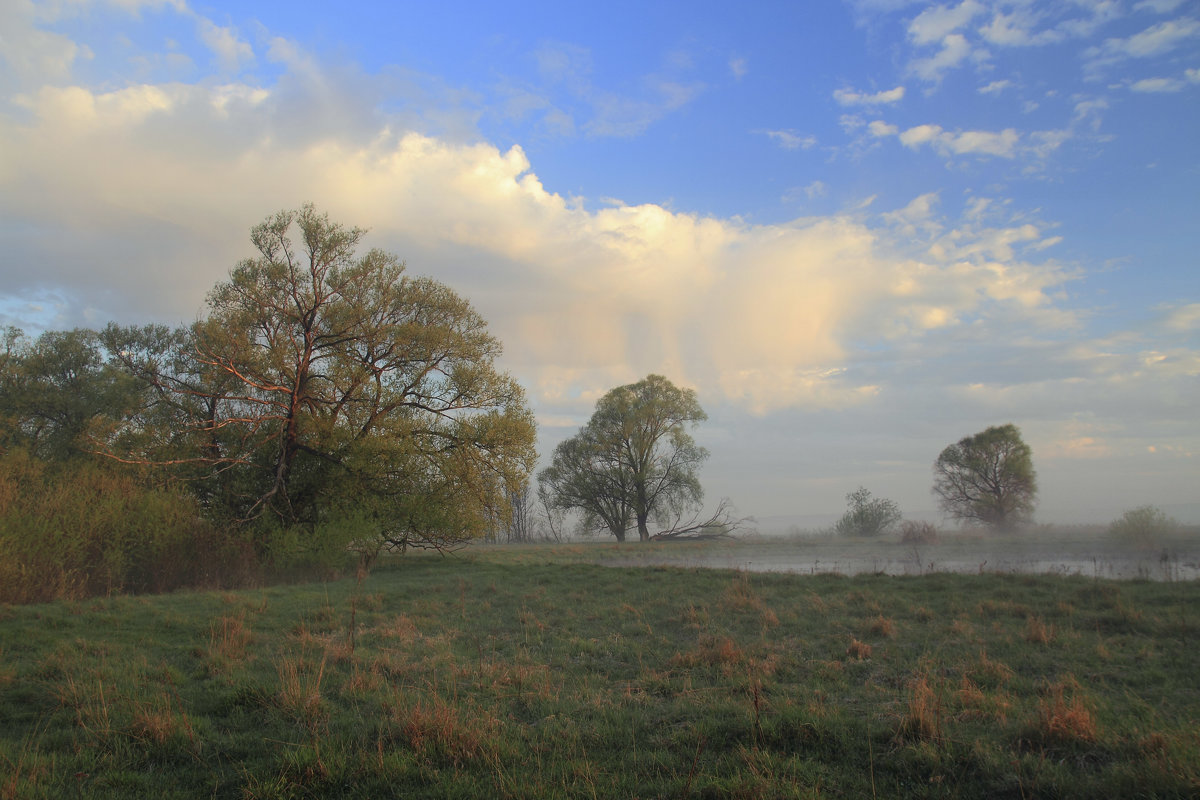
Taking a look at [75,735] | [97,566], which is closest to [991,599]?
[75,735]

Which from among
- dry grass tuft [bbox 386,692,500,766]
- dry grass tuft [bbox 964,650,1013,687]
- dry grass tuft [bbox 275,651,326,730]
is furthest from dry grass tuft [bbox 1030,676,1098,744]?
dry grass tuft [bbox 275,651,326,730]

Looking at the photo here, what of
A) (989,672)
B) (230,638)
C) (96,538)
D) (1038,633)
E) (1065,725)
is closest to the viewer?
(1065,725)

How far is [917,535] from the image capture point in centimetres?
3519

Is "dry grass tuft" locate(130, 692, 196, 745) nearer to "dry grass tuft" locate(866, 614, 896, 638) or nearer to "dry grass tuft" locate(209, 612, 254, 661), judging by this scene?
"dry grass tuft" locate(209, 612, 254, 661)

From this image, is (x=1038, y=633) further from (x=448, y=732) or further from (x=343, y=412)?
(x=343, y=412)

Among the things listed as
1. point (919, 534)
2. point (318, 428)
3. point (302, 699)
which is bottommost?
point (919, 534)

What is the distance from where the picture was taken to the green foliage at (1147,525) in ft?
84.9

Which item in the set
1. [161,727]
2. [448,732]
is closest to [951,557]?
[448,732]

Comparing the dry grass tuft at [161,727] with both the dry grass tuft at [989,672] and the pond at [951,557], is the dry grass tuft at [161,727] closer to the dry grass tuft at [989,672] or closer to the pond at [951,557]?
the dry grass tuft at [989,672]

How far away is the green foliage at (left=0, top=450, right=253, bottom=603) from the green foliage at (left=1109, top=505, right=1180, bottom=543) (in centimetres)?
3603

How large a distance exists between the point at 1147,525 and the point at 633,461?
2920 cm

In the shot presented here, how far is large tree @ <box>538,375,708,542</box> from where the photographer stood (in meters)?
45.2

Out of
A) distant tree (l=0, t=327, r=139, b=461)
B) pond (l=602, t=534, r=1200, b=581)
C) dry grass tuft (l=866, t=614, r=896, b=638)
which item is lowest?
pond (l=602, t=534, r=1200, b=581)

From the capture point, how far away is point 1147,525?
2597cm
